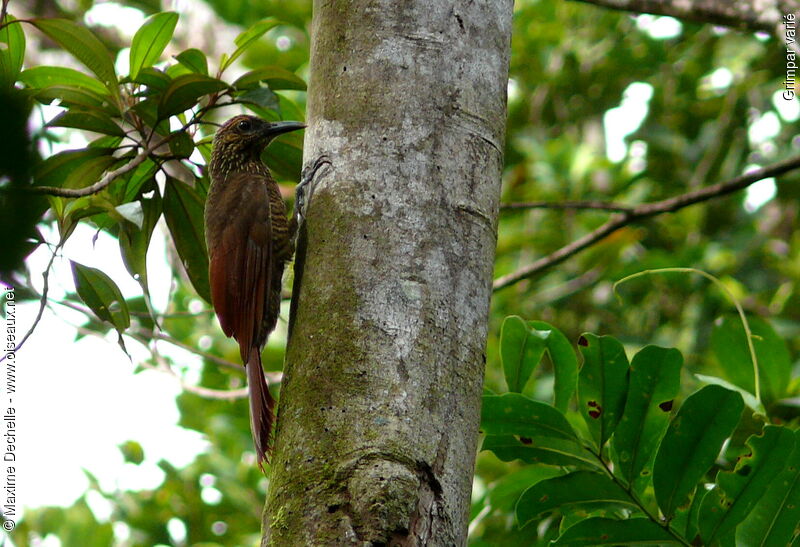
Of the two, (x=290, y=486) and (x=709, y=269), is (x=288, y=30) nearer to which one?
(x=709, y=269)

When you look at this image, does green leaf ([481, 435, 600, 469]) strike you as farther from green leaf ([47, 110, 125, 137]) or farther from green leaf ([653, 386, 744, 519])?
green leaf ([47, 110, 125, 137])

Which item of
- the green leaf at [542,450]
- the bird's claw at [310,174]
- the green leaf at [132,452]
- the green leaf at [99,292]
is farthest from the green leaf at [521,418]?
the green leaf at [132,452]

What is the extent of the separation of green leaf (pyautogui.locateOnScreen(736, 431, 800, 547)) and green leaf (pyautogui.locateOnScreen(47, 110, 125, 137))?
5.82 ft

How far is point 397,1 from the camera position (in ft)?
6.12

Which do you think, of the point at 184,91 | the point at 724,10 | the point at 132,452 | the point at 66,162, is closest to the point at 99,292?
the point at 66,162

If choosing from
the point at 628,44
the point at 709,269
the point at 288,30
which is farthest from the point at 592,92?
the point at 288,30

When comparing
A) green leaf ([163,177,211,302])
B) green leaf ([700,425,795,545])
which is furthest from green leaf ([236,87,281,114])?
green leaf ([700,425,795,545])

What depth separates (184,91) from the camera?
2.22 meters

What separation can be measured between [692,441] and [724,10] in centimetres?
186

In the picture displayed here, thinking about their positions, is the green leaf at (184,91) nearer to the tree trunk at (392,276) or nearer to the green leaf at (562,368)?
the tree trunk at (392,276)

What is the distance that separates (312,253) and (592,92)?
4.71m

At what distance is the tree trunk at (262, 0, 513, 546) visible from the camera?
144cm

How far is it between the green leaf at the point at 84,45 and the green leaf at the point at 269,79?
1.07 ft

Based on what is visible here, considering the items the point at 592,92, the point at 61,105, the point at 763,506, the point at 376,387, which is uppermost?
the point at 592,92
